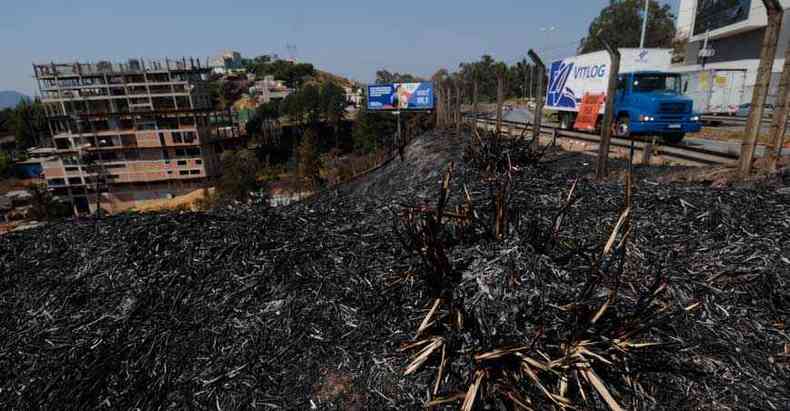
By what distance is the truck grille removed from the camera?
40.8 ft

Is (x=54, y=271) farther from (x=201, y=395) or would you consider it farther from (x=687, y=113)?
(x=687, y=113)

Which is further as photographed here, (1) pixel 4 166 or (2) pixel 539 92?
(1) pixel 4 166

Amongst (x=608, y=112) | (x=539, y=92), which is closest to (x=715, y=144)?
(x=539, y=92)

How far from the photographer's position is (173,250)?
3.88 meters

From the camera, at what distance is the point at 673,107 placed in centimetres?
1248

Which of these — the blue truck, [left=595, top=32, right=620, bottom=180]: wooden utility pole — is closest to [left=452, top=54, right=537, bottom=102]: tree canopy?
the blue truck

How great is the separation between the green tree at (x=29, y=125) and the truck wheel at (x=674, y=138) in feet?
348

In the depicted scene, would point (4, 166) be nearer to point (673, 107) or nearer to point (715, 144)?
point (673, 107)

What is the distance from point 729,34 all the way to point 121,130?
67.8 meters

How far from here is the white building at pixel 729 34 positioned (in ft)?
85.3

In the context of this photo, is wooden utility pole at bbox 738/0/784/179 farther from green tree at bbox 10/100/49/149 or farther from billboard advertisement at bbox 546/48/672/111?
green tree at bbox 10/100/49/149

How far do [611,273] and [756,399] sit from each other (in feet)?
3.74

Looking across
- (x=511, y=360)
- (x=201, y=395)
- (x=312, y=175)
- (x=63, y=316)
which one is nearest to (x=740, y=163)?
(x=511, y=360)

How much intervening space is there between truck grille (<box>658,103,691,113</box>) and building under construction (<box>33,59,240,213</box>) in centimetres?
5279
